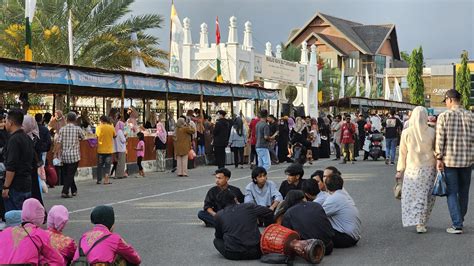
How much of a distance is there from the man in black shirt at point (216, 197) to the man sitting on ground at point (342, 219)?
167cm

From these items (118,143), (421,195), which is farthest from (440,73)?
(421,195)

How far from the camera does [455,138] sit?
10719 millimetres

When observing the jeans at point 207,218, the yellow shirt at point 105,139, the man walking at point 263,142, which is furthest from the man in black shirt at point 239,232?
the man walking at point 263,142

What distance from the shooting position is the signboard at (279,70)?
46.0m

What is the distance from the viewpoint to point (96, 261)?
6969mm

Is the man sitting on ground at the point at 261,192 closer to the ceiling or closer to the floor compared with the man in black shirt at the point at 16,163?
closer to the floor

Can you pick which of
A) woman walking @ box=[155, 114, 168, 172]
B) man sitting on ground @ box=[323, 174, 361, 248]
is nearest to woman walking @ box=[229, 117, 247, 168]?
woman walking @ box=[155, 114, 168, 172]

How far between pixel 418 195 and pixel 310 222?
2.28 metres

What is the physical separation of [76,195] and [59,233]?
8955 millimetres

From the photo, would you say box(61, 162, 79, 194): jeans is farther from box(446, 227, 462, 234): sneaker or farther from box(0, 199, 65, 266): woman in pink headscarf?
box(0, 199, 65, 266): woman in pink headscarf

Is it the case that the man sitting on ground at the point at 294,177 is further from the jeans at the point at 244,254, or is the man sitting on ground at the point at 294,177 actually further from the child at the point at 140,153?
the child at the point at 140,153

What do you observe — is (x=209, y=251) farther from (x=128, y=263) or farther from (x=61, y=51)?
(x=61, y=51)

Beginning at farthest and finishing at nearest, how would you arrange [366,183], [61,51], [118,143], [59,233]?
[61,51]
[118,143]
[366,183]
[59,233]

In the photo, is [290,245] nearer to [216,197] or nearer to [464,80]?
[216,197]
